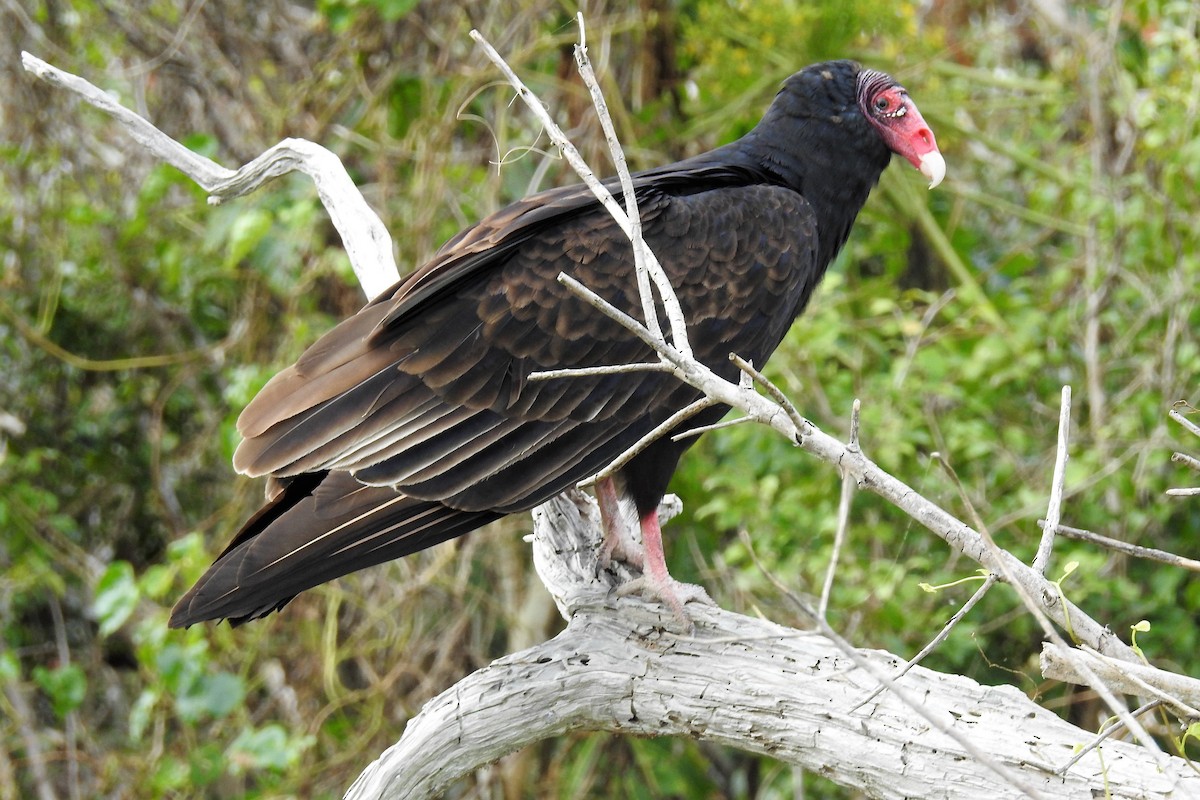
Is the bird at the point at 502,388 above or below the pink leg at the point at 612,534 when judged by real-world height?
above

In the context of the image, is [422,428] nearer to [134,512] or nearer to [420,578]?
[420,578]

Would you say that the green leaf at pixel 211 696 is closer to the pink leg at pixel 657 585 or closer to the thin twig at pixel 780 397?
the pink leg at pixel 657 585

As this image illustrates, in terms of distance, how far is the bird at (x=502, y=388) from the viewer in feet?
8.39

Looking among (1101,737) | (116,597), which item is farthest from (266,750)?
(1101,737)

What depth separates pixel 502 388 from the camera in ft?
9.19

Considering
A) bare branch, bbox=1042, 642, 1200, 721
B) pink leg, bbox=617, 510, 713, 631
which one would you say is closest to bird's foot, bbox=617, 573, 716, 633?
pink leg, bbox=617, 510, 713, 631

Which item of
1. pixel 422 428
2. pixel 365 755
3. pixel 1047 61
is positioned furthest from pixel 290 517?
pixel 1047 61

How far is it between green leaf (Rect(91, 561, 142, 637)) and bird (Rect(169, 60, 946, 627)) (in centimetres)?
162

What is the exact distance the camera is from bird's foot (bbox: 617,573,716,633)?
108 inches

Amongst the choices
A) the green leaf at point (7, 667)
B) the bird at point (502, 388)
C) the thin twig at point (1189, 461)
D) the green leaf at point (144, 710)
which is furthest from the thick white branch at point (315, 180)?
the green leaf at point (7, 667)

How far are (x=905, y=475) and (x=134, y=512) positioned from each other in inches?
137

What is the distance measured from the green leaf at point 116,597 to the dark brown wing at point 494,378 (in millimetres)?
1651

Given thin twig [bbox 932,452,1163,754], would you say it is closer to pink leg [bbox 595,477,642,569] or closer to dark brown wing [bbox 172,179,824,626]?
dark brown wing [bbox 172,179,824,626]

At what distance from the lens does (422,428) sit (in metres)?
2.72
